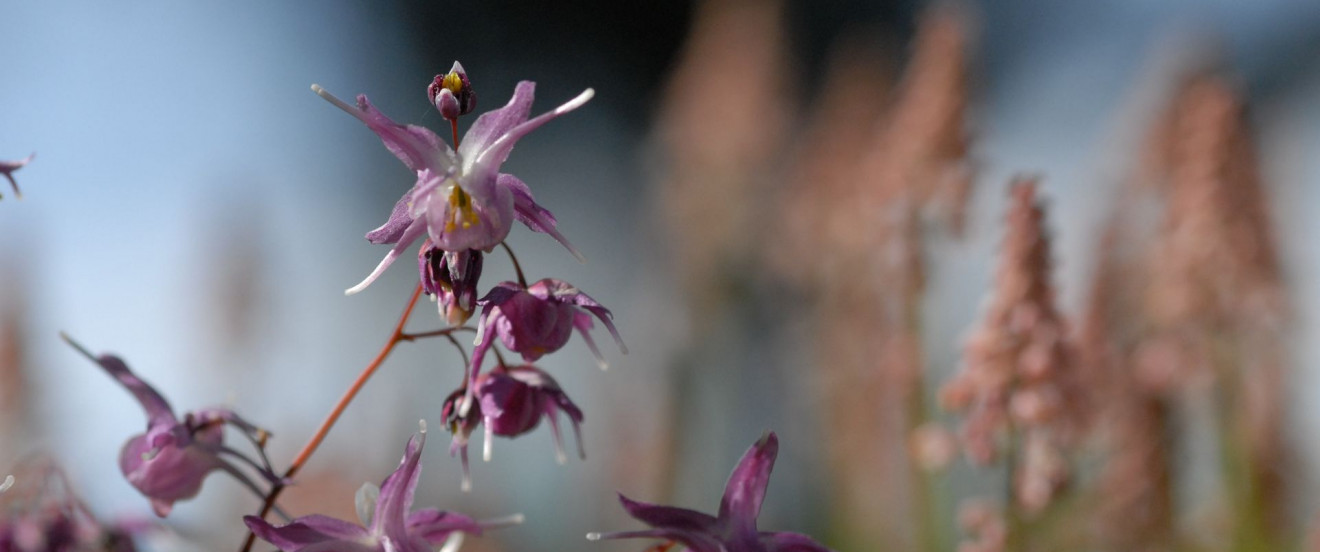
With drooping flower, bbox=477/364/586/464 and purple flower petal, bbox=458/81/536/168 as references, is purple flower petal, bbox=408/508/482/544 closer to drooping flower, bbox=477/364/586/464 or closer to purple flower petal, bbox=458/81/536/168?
drooping flower, bbox=477/364/586/464

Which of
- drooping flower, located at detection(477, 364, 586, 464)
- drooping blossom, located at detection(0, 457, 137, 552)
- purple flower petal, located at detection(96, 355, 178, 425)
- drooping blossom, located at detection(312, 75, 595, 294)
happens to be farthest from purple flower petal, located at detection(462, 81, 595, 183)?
drooping blossom, located at detection(0, 457, 137, 552)

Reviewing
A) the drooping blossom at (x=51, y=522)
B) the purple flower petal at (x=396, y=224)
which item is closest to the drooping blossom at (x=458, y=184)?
the purple flower petal at (x=396, y=224)

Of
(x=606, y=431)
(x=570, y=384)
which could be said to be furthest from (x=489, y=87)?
(x=606, y=431)

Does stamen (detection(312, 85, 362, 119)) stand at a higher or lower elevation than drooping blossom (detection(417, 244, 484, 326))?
higher

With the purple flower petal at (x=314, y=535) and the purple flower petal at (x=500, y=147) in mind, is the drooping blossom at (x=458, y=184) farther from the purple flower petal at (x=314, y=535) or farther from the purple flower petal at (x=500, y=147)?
the purple flower petal at (x=314, y=535)

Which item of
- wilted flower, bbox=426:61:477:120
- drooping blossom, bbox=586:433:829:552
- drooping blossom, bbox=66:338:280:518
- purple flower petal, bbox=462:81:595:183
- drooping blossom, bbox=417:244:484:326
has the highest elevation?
wilted flower, bbox=426:61:477:120

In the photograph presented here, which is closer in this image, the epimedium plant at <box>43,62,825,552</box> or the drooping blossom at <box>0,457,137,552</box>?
the epimedium plant at <box>43,62,825,552</box>

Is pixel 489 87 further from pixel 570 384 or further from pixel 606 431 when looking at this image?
pixel 606 431
